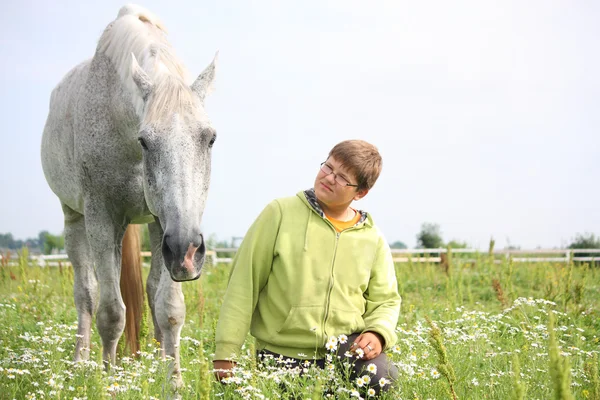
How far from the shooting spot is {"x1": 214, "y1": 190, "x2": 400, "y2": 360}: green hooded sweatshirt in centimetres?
324

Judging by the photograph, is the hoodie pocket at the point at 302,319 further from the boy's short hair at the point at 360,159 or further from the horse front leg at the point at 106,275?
the horse front leg at the point at 106,275

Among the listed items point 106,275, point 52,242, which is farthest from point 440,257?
point 52,242

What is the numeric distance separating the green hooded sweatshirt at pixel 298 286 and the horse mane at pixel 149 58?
864 millimetres

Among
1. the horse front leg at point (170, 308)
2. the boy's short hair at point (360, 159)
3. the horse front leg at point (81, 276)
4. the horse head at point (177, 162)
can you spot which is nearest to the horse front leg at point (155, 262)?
the horse front leg at point (170, 308)

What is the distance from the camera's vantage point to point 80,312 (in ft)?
16.8

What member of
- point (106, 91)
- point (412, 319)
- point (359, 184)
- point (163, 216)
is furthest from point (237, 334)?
point (412, 319)

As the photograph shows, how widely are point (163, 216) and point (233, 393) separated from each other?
104 cm

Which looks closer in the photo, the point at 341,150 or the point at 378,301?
the point at 341,150

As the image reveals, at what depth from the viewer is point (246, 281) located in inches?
129

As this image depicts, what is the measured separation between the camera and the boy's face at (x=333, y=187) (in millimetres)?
3240

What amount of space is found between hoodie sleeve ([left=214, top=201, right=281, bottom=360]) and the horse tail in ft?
7.04

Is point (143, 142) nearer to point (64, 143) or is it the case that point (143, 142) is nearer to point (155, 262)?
point (155, 262)

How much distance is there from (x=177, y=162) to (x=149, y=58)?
3.53ft

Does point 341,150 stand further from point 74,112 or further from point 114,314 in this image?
point 74,112
